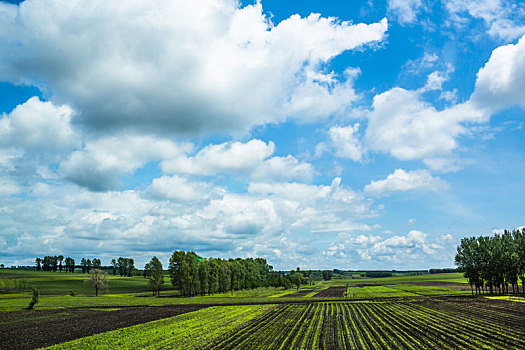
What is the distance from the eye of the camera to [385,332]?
39.2m

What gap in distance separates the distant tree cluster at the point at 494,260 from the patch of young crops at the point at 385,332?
49.1m

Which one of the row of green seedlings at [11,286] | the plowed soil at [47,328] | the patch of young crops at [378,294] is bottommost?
the patch of young crops at [378,294]

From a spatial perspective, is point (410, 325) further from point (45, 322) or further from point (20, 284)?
point (20, 284)

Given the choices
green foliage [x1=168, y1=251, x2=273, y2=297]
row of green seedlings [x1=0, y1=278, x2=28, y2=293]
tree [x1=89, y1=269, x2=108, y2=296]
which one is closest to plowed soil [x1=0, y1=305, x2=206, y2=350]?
green foliage [x1=168, y1=251, x2=273, y2=297]

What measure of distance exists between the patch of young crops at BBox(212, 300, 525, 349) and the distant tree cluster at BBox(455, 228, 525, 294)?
4912 cm

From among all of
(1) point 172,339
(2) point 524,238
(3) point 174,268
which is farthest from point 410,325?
(3) point 174,268

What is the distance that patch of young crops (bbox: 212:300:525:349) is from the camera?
107 ft

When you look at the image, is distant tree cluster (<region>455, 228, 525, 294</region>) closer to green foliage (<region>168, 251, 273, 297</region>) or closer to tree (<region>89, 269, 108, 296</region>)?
green foliage (<region>168, 251, 273, 297</region>)

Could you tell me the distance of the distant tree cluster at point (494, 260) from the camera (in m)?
94.2

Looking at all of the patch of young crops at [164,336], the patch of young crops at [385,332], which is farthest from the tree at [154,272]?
the patch of young crops at [385,332]

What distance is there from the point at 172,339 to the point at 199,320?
16.5m

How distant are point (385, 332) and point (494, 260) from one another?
76.3m

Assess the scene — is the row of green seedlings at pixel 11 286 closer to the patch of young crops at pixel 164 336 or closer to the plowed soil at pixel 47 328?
the plowed soil at pixel 47 328

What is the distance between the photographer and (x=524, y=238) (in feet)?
319
